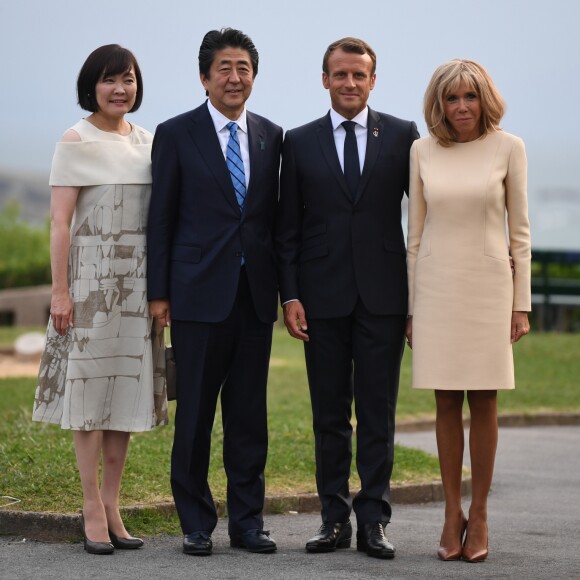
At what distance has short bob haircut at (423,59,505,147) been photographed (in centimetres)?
593

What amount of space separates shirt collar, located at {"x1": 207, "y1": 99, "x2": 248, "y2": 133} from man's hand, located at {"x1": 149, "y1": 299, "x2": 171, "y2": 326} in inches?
34.3

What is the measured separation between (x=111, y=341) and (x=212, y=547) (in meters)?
1.10

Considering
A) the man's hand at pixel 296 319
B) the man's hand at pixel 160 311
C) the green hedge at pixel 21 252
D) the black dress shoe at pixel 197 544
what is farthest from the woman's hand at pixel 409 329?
the green hedge at pixel 21 252

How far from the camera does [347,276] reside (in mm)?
6125

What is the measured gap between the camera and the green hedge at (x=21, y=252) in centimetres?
3300

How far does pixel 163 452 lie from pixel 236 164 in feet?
9.36

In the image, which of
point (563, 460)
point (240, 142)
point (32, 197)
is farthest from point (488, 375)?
Answer: point (32, 197)

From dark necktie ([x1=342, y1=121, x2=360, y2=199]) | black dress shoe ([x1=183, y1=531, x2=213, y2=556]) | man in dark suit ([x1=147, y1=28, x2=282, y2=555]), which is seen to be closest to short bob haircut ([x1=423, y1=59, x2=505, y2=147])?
dark necktie ([x1=342, y1=121, x2=360, y2=199])

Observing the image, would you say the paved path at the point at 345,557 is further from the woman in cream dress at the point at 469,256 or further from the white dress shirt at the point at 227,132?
the white dress shirt at the point at 227,132

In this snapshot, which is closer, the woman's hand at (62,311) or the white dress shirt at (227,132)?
the woman's hand at (62,311)

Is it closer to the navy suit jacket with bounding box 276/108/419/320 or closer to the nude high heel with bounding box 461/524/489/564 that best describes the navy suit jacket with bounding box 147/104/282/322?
the navy suit jacket with bounding box 276/108/419/320

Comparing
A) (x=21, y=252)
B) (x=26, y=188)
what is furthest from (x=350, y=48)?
(x=26, y=188)

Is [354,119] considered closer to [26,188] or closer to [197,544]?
[197,544]

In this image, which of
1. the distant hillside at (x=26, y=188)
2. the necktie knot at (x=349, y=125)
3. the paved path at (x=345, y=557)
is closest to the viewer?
the paved path at (x=345, y=557)
